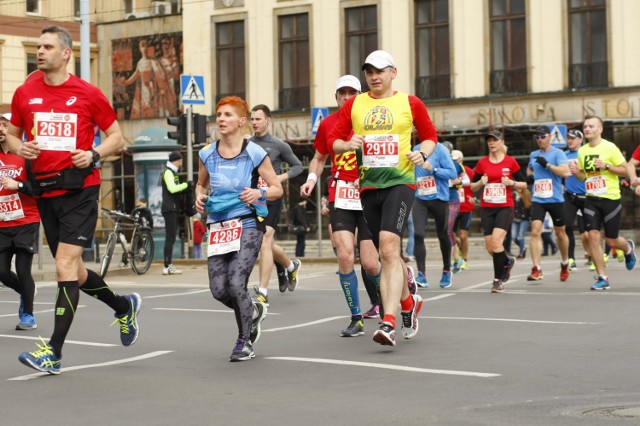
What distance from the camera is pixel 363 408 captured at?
6.69 metres

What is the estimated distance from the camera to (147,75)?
153 feet

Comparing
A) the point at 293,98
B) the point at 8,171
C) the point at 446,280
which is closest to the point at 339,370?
the point at 8,171

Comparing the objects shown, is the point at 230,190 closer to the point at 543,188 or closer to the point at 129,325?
the point at 129,325

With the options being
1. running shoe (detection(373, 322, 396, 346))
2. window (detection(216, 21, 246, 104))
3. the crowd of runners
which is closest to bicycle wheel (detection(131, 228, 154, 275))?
the crowd of runners

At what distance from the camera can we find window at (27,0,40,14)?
166 ft

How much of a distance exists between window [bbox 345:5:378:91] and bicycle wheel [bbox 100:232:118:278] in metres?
21.1

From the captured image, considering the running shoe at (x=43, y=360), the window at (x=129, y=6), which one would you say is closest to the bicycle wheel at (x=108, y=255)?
the running shoe at (x=43, y=360)

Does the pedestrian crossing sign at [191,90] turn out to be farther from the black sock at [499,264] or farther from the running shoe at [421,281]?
the black sock at [499,264]

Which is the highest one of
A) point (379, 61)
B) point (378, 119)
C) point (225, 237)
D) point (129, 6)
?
point (129, 6)

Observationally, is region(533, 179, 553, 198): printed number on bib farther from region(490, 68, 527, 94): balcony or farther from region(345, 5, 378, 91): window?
region(345, 5, 378, 91): window

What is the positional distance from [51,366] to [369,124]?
2.91m

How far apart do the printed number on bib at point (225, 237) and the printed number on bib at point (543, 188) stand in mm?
8526

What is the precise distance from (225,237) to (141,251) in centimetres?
1280

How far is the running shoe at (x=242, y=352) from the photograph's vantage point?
8844 millimetres
